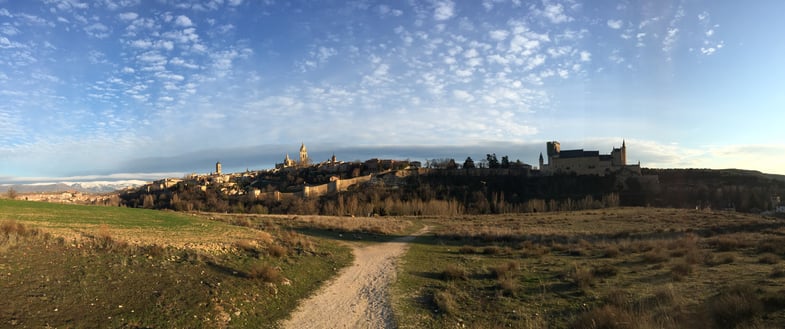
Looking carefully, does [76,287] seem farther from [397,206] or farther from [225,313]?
[397,206]

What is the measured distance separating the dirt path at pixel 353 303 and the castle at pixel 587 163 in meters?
105

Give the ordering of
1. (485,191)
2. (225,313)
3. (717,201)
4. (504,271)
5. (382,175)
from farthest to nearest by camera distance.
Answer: (382,175), (485,191), (717,201), (504,271), (225,313)

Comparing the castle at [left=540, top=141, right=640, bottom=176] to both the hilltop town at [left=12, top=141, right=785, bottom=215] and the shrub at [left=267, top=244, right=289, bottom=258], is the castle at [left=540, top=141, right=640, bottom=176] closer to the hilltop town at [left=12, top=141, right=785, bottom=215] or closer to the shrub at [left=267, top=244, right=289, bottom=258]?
the hilltop town at [left=12, top=141, right=785, bottom=215]

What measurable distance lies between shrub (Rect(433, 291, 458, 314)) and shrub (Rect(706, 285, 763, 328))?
5174 millimetres

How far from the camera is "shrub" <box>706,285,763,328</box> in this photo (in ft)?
24.5

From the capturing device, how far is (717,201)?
81.9 m

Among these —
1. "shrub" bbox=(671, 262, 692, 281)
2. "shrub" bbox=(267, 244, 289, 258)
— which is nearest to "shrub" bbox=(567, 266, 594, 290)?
"shrub" bbox=(671, 262, 692, 281)

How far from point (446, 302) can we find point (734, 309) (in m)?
5.79

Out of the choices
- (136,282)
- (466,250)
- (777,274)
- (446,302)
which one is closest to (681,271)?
(777,274)

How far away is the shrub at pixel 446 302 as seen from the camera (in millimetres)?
9727

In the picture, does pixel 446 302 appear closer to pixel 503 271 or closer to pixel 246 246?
pixel 503 271

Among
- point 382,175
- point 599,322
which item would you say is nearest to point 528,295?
point 599,322

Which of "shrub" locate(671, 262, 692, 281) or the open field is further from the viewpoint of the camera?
"shrub" locate(671, 262, 692, 281)

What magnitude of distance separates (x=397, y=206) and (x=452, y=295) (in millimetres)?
67199
